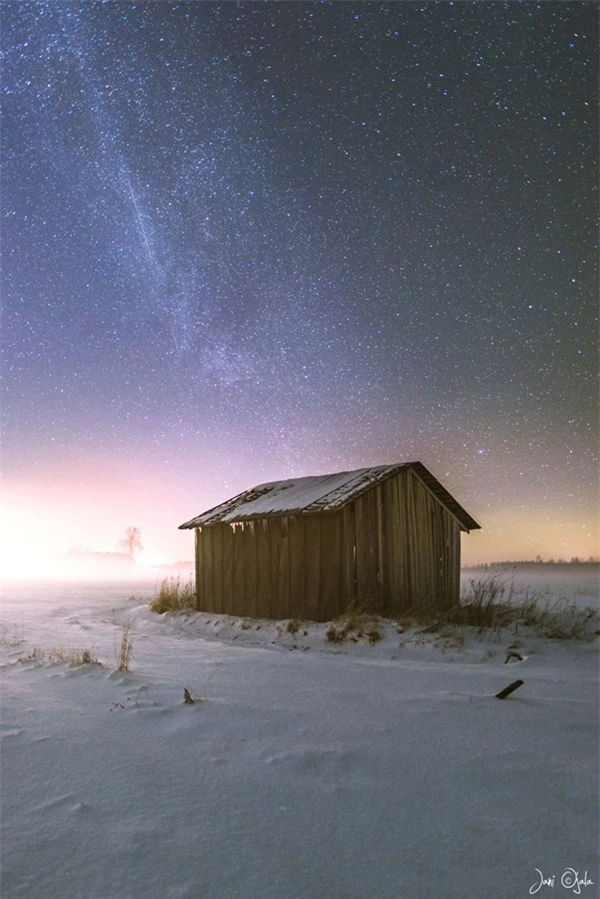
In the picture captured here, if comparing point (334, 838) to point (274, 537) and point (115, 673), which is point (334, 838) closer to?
point (115, 673)

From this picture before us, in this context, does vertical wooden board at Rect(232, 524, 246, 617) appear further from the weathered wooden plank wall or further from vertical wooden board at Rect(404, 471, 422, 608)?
vertical wooden board at Rect(404, 471, 422, 608)

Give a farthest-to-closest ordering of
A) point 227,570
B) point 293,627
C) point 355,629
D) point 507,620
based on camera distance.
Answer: point 227,570, point 293,627, point 507,620, point 355,629

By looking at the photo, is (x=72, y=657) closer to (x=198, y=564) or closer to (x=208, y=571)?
(x=208, y=571)

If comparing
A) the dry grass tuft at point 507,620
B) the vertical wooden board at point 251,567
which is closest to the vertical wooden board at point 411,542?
the dry grass tuft at point 507,620

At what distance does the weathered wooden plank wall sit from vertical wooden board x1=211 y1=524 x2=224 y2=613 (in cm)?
3

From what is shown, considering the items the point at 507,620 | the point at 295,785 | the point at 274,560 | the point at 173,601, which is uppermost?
the point at 274,560

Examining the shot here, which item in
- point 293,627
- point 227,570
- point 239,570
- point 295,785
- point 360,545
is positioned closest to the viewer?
point 295,785

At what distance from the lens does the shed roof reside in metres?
13.1

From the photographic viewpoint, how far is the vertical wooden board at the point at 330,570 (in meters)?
12.5

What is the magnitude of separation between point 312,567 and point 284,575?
3.33 feet

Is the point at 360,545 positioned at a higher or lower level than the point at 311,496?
lower

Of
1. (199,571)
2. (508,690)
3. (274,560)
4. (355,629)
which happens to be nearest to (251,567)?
(274,560)

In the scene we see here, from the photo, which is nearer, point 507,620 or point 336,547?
point 507,620

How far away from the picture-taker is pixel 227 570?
15.8 meters
